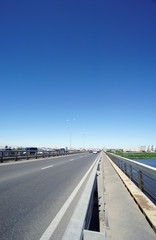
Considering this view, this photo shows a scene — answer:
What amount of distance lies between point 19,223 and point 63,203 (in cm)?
156

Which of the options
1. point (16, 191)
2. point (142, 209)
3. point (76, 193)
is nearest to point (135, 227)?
point (142, 209)

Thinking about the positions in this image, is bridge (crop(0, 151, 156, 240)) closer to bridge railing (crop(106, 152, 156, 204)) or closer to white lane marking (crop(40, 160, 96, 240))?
white lane marking (crop(40, 160, 96, 240))

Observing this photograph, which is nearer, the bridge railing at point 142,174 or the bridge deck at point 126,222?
the bridge deck at point 126,222

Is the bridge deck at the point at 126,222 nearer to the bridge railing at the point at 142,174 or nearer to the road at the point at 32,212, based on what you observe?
the bridge railing at the point at 142,174

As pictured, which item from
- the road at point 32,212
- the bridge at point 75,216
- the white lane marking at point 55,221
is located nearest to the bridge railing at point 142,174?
the bridge at point 75,216

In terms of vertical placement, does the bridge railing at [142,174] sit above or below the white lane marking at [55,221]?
above

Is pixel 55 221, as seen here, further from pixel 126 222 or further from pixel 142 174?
pixel 142 174

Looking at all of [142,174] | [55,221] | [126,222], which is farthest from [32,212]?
[142,174]

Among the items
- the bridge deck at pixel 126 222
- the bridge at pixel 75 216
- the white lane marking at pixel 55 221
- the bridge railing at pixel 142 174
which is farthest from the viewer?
the bridge railing at pixel 142 174

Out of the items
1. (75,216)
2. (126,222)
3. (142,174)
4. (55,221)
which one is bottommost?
(55,221)

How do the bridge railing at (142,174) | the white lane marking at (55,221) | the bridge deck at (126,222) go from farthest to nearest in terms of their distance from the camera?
the bridge railing at (142,174) → the white lane marking at (55,221) → the bridge deck at (126,222)

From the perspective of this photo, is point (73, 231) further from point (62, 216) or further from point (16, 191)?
point (16, 191)

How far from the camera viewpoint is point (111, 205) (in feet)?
12.1

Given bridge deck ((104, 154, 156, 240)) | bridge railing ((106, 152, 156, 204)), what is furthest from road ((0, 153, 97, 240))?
bridge railing ((106, 152, 156, 204))
